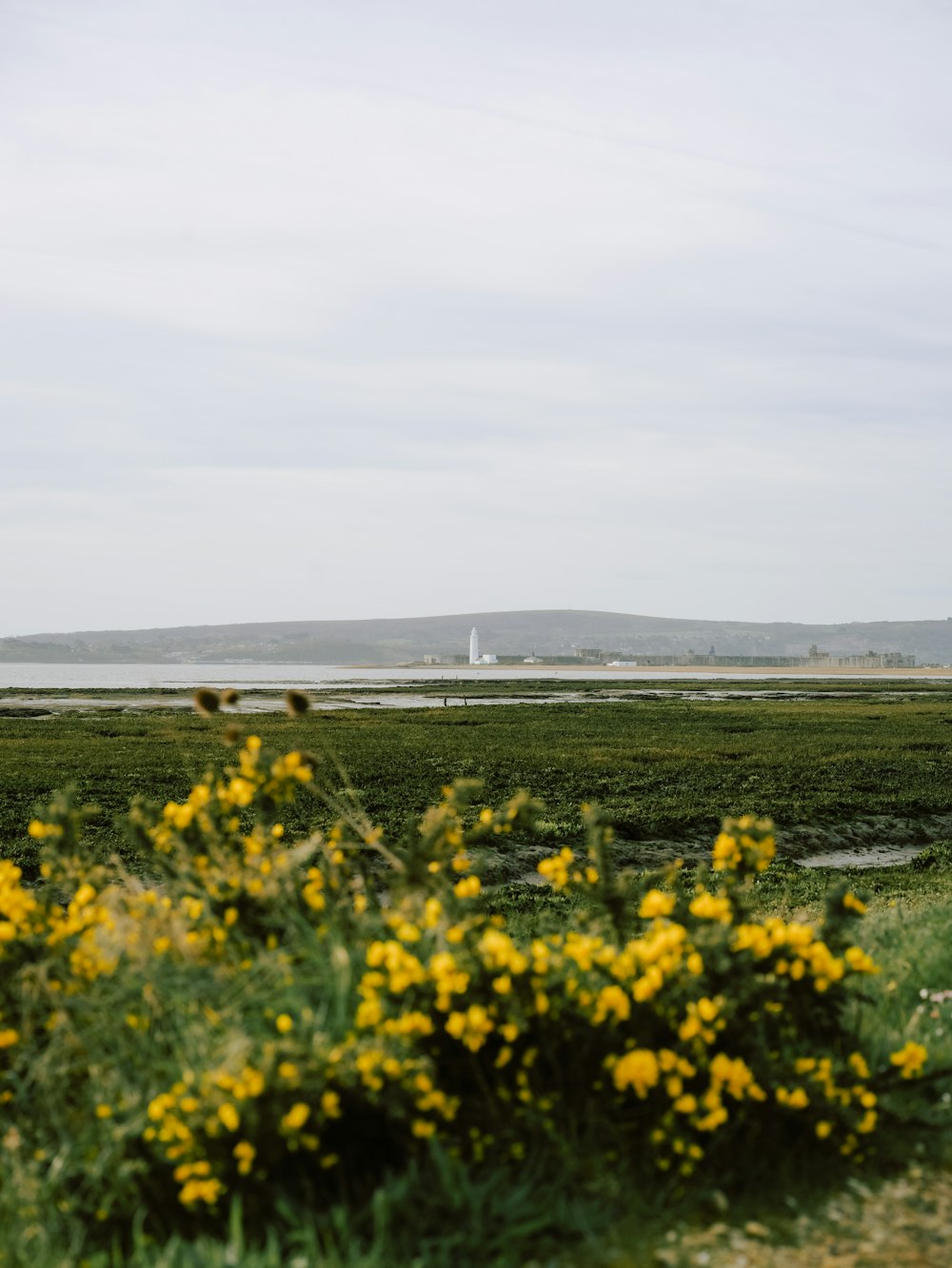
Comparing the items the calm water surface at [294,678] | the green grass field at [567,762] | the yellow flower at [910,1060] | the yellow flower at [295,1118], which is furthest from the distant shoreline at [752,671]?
the yellow flower at [295,1118]

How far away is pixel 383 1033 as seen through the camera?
3.94 meters

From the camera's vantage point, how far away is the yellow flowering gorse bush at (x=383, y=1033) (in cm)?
385

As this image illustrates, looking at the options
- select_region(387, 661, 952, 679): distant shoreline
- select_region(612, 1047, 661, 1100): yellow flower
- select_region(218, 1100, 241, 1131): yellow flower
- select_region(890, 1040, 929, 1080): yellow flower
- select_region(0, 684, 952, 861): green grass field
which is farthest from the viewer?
select_region(387, 661, 952, 679): distant shoreline

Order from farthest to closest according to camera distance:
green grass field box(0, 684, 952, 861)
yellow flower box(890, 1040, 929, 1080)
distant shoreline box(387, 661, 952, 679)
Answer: distant shoreline box(387, 661, 952, 679)
green grass field box(0, 684, 952, 861)
yellow flower box(890, 1040, 929, 1080)

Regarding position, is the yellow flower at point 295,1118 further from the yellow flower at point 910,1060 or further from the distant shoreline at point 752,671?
the distant shoreline at point 752,671

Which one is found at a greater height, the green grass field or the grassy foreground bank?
the grassy foreground bank

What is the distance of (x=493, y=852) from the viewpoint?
15.0 metres

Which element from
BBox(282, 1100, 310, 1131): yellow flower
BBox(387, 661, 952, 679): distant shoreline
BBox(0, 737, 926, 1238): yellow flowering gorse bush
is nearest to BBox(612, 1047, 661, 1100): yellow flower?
BBox(0, 737, 926, 1238): yellow flowering gorse bush

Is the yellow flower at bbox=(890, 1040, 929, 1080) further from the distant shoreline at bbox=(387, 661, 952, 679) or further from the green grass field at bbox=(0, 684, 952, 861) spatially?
the distant shoreline at bbox=(387, 661, 952, 679)

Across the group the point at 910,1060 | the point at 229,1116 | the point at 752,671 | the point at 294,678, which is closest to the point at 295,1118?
the point at 229,1116

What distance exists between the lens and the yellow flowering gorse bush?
12.6ft

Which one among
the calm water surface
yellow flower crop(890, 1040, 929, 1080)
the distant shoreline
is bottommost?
the distant shoreline

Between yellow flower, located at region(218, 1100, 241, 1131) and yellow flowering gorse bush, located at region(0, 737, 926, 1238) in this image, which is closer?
yellow flower, located at region(218, 1100, 241, 1131)

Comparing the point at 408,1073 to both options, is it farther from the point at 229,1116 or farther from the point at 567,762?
the point at 567,762
